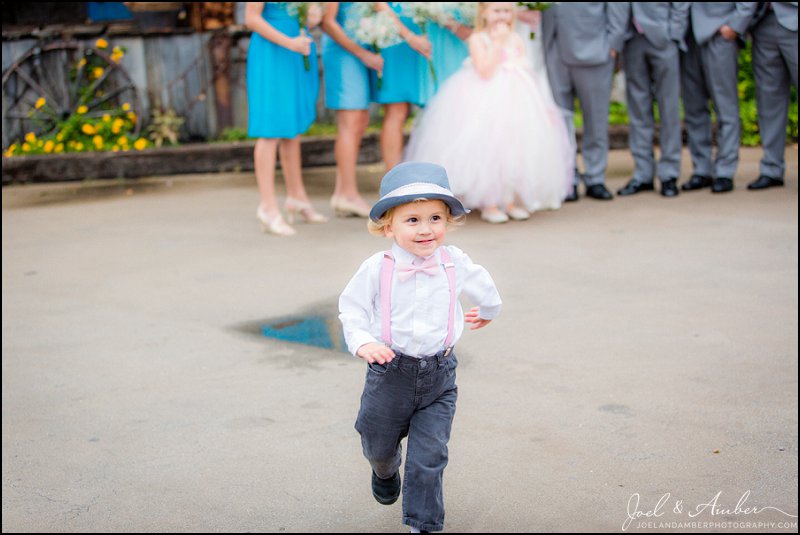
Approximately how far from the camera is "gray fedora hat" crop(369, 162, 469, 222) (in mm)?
2975

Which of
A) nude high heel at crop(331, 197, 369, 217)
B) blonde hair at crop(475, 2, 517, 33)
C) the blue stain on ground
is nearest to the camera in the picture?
the blue stain on ground

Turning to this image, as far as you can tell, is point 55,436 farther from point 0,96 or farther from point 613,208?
point 0,96

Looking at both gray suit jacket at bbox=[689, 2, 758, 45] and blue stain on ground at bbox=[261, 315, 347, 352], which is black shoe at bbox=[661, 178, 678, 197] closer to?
gray suit jacket at bbox=[689, 2, 758, 45]

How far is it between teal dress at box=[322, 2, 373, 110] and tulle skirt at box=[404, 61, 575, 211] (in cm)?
51

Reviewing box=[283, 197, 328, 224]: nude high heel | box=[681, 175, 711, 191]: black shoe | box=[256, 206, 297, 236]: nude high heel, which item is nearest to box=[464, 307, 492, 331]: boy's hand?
box=[256, 206, 297, 236]: nude high heel

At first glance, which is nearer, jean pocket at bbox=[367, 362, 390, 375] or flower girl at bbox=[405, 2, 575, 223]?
jean pocket at bbox=[367, 362, 390, 375]

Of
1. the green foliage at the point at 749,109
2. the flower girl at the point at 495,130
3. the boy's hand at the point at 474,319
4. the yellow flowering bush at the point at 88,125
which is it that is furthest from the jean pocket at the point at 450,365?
the green foliage at the point at 749,109

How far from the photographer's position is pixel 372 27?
296 inches

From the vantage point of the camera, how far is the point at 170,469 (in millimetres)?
3686

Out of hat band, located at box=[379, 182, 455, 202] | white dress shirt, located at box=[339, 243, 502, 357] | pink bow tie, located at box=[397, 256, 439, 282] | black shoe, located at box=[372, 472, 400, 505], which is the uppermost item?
hat band, located at box=[379, 182, 455, 202]

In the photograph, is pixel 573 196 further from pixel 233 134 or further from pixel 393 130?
pixel 233 134

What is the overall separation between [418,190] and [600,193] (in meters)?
5.81

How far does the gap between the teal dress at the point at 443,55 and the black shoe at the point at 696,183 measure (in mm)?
2019

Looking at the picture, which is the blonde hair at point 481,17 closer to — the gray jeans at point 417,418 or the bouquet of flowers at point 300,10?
the bouquet of flowers at point 300,10
